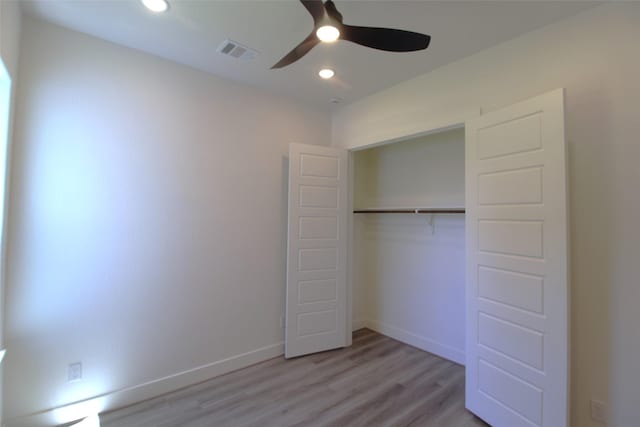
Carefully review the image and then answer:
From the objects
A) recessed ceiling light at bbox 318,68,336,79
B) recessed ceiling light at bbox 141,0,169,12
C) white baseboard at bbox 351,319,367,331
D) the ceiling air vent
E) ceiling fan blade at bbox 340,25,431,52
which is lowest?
white baseboard at bbox 351,319,367,331

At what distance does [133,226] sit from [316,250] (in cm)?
176

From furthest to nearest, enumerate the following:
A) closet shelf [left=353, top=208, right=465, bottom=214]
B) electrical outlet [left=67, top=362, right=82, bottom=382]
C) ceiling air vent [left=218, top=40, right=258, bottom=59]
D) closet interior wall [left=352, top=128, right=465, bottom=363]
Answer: closet interior wall [left=352, top=128, right=465, bottom=363] < closet shelf [left=353, top=208, right=465, bottom=214] < ceiling air vent [left=218, top=40, right=258, bottom=59] < electrical outlet [left=67, top=362, right=82, bottom=382]

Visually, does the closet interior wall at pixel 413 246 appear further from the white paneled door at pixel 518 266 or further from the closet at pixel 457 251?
the white paneled door at pixel 518 266

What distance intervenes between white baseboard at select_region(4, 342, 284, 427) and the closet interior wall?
1.51 meters

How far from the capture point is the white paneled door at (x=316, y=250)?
10.3ft

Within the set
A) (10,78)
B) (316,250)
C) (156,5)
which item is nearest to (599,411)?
(316,250)

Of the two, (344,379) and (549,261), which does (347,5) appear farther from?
(344,379)

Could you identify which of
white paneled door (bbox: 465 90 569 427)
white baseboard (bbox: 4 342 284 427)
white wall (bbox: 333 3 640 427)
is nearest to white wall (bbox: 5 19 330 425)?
white baseboard (bbox: 4 342 284 427)

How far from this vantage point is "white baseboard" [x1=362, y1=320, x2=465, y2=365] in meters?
3.10

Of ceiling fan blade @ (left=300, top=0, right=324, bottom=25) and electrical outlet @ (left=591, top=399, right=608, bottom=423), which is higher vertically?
ceiling fan blade @ (left=300, top=0, right=324, bottom=25)

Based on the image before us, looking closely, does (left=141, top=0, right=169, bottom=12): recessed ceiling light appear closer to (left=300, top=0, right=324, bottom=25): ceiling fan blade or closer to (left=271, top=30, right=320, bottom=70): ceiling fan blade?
(left=271, top=30, right=320, bottom=70): ceiling fan blade

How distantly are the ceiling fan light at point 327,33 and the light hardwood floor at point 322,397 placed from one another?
255cm

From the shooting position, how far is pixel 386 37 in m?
1.60

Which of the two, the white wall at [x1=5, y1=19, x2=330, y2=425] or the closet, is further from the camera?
the white wall at [x1=5, y1=19, x2=330, y2=425]
